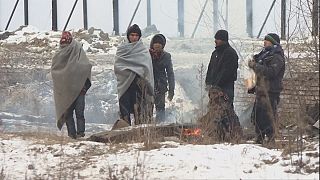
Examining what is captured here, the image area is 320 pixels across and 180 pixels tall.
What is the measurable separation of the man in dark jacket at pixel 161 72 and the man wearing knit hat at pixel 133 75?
0.93 feet

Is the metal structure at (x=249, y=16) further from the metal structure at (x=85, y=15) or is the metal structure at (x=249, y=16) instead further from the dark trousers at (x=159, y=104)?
the dark trousers at (x=159, y=104)

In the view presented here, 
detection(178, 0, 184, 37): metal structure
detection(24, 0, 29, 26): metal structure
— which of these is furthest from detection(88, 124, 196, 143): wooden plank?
detection(24, 0, 29, 26): metal structure

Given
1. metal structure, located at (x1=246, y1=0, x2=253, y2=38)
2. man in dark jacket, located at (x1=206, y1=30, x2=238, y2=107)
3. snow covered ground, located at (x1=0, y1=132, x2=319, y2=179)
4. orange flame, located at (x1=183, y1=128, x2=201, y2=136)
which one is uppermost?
metal structure, located at (x1=246, y1=0, x2=253, y2=38)

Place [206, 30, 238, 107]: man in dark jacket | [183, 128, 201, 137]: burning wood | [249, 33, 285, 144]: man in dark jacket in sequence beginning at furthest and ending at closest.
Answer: [206, 30, 238, 107]: man in dark jacket < [249, 33, 285, 144]: man in dark jacket < [183, 128, 201, 137]: burning wood

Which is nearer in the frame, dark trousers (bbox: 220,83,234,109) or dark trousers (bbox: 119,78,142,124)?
dark trousers (bbox: 220,83,234,109)

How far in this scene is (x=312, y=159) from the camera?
529 cm

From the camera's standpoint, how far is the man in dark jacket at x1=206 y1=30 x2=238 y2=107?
7844mm

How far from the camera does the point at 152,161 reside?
5.88 meters

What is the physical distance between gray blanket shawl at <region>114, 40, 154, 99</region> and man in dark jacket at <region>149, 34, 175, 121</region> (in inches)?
11.2

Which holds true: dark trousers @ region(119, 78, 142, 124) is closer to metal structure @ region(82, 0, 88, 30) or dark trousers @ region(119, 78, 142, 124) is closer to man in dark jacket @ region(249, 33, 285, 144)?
man in dark jacket @ region(249, 33, 285, 144)

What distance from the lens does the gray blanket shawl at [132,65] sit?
28.2ft

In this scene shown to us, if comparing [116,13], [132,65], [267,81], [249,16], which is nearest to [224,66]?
[267,81]

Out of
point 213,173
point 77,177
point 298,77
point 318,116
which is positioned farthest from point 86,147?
point 298,77

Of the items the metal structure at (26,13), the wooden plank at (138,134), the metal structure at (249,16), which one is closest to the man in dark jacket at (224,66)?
the wooden plank at (138,134)
